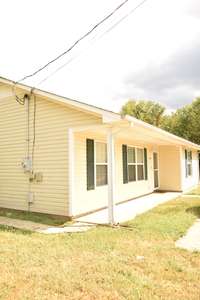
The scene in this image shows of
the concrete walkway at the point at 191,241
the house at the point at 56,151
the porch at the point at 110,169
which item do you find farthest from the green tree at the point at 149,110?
the concrete walkway at the point at 191,241

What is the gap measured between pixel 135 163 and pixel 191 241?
7073 millimetres

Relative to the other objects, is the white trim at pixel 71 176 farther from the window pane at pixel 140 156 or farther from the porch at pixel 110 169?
the window pane at pixel 140 156

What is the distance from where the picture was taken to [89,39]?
304 inches

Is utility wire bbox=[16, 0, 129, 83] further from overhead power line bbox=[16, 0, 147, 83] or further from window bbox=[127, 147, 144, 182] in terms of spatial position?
window bbox=[127, 147, 144, 182]

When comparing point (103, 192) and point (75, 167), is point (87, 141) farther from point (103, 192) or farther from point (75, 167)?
point (103, 192)

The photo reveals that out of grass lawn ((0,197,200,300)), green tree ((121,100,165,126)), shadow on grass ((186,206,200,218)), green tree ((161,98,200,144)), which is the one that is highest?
green tree ((121,100,165,126))

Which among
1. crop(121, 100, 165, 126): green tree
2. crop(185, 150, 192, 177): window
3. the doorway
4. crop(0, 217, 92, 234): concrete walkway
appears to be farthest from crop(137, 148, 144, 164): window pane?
crop(121, 100, 165, 126): green tree

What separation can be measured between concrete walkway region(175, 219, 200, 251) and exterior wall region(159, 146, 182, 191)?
8.57 metres

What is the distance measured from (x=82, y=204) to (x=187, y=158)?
35.9 ft

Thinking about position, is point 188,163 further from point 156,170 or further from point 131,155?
point 131,155

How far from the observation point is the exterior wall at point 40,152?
790 cm

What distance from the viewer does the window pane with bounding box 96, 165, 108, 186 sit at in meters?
9.06

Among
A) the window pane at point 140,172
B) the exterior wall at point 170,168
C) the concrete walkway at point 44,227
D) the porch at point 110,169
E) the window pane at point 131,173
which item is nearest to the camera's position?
the concrete walkway at point 44,227

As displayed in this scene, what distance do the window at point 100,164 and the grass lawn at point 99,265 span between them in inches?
108
